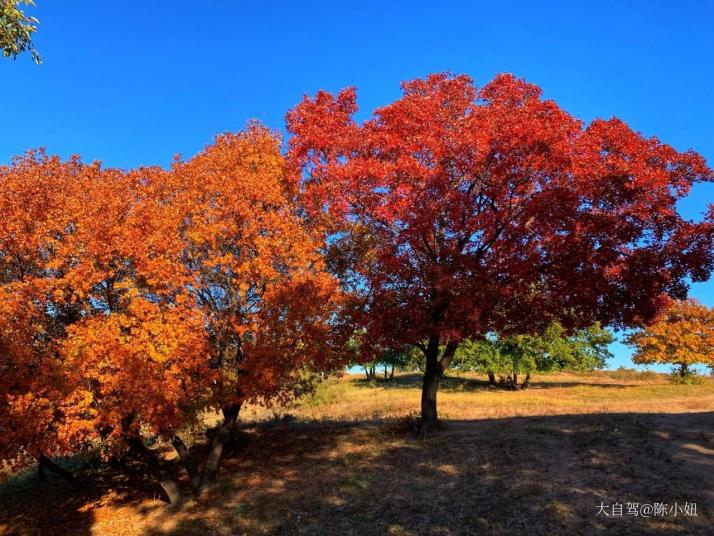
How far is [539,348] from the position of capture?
162ft

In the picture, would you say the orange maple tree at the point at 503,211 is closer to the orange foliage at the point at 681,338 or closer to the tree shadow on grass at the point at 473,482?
the tree shadow on grass at the point at 473,482

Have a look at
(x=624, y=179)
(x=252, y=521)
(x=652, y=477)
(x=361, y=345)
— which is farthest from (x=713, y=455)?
(x=252, y=521)

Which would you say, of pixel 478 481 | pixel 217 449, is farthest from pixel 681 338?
pixel 217 449

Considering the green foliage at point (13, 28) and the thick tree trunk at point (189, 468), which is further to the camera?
the thick tree trunk at point (189, 468)

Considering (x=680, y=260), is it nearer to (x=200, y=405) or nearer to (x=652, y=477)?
(x=652, y=477)

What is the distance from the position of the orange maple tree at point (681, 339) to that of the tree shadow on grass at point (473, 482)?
35.9 m

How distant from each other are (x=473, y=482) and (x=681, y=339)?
152 ft

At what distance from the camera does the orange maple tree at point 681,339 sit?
4916 centimetres

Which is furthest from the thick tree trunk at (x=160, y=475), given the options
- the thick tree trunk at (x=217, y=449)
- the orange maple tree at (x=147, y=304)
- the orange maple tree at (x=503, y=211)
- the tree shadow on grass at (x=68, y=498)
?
the orange maple tree at (x=503, y=211)

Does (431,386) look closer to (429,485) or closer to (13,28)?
(429,485)

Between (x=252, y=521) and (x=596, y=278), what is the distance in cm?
1339

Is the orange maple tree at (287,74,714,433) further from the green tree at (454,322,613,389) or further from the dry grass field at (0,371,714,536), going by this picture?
the green tree at (454,322,613,389)

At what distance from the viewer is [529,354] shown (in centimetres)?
4888

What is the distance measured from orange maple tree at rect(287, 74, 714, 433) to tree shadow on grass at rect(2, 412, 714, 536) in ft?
11.3
